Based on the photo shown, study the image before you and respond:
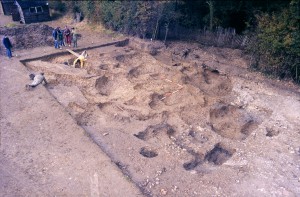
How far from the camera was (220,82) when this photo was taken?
47.8 feet

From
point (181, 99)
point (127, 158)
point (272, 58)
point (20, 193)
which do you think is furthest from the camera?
point (272, 58)

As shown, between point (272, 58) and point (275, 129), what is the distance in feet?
14.9

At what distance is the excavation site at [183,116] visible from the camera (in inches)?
359

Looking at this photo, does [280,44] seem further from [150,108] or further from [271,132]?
[150,108]

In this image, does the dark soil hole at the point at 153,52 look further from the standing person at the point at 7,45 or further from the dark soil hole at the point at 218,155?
the dark soil hole at the point at 218,155

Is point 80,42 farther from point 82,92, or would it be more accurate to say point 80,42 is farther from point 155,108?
point 155,108

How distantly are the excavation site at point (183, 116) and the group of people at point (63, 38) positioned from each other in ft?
3.10

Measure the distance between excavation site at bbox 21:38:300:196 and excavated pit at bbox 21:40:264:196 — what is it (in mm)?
38

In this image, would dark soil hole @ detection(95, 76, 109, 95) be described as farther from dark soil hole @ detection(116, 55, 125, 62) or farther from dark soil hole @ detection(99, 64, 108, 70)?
dark soil hole @ detection(116, 55, 125, 62)

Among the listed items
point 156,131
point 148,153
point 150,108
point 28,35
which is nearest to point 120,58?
point 150,108

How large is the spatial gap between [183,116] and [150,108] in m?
1.39

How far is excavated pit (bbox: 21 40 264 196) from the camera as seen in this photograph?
9891 millimetres

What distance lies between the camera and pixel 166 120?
38.2 ft

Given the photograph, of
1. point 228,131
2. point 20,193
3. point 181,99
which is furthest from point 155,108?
point 20,193
